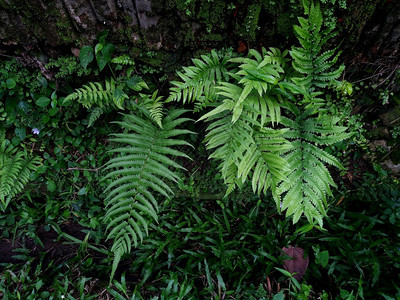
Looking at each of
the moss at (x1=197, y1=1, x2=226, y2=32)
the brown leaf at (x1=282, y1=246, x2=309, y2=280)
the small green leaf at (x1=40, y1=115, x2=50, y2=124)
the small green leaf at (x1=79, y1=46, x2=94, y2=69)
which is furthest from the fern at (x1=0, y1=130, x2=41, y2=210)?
the brown leaf at (x1=282, y1=246, x2=309, y2=280)

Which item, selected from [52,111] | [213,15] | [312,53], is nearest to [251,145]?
[312,53]

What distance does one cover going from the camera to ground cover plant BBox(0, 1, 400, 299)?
2.21 meters

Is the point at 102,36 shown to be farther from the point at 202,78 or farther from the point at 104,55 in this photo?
the point at 202,78

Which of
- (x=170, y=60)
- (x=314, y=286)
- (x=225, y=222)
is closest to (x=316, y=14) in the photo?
(x=170, y=60)

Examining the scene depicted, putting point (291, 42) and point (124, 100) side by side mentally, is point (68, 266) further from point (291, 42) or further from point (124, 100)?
point (291, 42)

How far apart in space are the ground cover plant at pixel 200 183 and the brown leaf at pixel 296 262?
14 mm

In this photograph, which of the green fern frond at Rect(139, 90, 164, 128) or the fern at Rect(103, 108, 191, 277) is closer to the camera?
the fern at Rect(103, 108, 191, 277)

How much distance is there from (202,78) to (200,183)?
1.34 metres

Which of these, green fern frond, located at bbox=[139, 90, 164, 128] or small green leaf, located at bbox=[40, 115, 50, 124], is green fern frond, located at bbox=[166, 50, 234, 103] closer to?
green fern frond, located at bbox=[139, 90, 164, 128]

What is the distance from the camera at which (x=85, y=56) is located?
2340 mm

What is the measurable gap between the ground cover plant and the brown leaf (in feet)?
0.05

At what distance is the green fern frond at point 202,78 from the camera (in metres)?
2.28

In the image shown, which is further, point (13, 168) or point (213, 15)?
point (13, 168)

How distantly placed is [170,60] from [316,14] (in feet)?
4.44
